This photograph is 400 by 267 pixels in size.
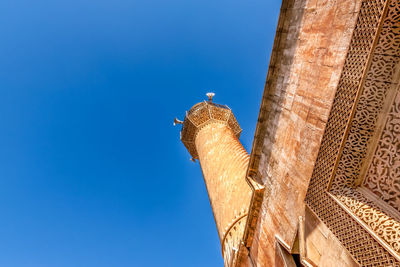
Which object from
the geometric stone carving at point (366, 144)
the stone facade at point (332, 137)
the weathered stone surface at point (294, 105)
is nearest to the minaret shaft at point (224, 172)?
the weathered stone surface at point (294, 105)

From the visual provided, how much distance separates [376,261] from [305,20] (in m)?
2.46

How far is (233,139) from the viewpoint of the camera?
328 inches

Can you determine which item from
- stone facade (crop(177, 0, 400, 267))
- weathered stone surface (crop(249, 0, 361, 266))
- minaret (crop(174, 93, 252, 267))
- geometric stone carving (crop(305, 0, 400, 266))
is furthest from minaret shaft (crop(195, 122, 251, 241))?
geometric stone carving (crop(305, 0, 400, 266))

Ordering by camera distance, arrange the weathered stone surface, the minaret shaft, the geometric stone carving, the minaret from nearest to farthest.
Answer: the geometric stone carving < the weathered stone surface < the minaret < the minaret shaft

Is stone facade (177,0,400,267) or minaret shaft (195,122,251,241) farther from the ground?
minaret shaft (195,122,251,241)

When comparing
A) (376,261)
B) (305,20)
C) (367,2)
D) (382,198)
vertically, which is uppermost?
(305,20)

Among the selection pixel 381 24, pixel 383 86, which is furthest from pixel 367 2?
pixel 383 86

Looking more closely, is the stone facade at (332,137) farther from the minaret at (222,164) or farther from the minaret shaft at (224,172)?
the minaret shaft at (224,172)

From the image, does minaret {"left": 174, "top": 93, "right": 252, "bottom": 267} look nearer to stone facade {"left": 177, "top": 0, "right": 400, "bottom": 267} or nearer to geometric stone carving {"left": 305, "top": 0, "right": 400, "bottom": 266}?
stone facade {"left": 177, "top": 0, "right": 400, "bottom": 267}

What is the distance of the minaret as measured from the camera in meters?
5.24

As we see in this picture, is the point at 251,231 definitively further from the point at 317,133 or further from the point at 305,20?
the point at 305,20

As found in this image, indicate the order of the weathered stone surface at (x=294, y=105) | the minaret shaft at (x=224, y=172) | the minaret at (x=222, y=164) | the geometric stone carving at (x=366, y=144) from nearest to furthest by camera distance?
1. the geometric stone carving at (x=366, y=144)
2. the weathered stone surface at (x=294, y=105)
3. the minaret at (x=222, y=164)
4. the minaret shaft at (x=224, y=172)

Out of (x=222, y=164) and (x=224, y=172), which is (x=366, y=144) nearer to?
(x=224, y=172)

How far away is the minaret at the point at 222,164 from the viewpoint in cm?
524
